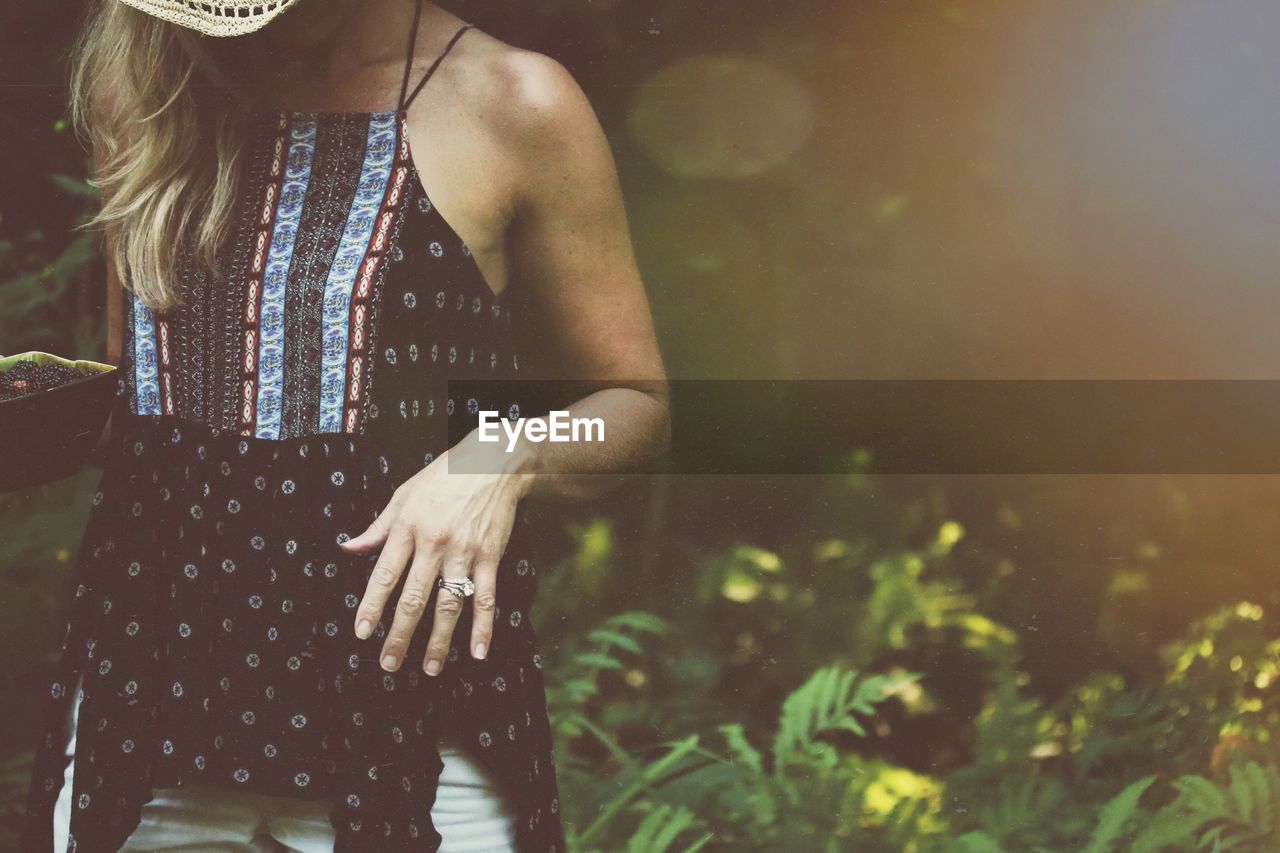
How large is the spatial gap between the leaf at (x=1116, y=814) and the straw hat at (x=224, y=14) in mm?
2418

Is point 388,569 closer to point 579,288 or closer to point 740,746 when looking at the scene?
point 579,288

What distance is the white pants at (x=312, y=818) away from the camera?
7.20 ft

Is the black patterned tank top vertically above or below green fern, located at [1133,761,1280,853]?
above

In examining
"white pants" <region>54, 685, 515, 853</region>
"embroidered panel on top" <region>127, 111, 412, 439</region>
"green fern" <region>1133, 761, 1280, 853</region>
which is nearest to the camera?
"embroidered panel on top" <region>127, 111, 412, 439</region>

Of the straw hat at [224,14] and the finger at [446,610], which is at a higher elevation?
the straw hat at [224,14]

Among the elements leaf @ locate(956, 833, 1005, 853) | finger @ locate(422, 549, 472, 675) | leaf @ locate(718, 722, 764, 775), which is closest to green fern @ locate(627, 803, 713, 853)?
leaf @ locate(718, 722, 764, 775)

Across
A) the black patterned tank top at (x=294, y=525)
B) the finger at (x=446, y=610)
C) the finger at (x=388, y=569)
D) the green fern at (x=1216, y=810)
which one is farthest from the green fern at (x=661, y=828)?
the green fern at (x=1216, y=810)

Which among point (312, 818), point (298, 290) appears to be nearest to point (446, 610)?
point (312, 818)

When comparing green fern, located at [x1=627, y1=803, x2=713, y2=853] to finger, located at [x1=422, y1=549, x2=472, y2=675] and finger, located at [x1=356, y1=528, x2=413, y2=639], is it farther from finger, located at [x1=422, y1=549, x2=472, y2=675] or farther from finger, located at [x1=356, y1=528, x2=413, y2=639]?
finger, located at [x1=356, y1=528, x2=413, y2=639]

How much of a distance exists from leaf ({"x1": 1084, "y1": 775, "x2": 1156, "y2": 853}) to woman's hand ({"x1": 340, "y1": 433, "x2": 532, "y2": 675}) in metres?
1.51

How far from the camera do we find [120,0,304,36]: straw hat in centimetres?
197

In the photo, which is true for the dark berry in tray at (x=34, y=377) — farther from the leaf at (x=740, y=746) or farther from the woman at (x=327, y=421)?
the leaf at (x=740, y=746)

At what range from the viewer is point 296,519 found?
2156mm

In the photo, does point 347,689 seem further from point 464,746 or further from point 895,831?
point 895,831
